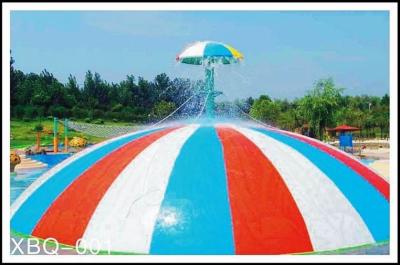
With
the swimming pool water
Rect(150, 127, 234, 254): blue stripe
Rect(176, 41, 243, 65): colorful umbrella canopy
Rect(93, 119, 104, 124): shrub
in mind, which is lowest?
the swimming pool water

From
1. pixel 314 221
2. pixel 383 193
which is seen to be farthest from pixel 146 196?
pixel 383 193

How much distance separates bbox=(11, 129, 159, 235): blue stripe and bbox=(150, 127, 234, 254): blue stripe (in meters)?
1.31

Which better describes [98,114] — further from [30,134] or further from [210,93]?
[210,93]

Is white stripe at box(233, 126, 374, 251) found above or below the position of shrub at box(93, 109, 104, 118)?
below

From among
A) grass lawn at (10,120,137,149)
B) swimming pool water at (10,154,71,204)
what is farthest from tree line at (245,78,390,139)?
swimming pool water at (10,154,71,204)

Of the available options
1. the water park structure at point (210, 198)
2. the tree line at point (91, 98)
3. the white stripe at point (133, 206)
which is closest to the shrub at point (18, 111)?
the tree line at point (91, 98)

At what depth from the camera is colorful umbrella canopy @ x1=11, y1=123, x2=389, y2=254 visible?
545 cm

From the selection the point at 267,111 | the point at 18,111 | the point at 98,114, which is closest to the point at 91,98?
the point at 98,114

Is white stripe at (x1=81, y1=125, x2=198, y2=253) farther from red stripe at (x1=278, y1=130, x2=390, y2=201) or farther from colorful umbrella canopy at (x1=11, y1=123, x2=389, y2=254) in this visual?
red stripe at (x1=278, y1=130, x2=390, y2=201)

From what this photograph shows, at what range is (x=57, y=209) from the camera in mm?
6137

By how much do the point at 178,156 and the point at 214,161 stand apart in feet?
1.45

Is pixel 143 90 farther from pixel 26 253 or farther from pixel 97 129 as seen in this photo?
pixel 26 253

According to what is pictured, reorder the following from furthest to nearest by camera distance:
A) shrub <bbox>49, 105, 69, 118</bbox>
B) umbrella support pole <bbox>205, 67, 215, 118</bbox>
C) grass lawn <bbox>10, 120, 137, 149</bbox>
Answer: shrub <bbox>49, 105, 69, 118</bbox>, grass lawn <bbox>10, 120, 137, 149</bbox>, umbrella support pole <bbox>205, 67, 215, 118</bbox>

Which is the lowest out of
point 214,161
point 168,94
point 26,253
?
point 26,253
